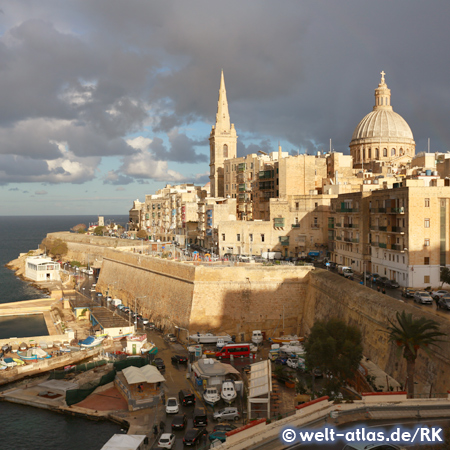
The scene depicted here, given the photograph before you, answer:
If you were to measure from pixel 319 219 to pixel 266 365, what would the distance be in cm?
2625

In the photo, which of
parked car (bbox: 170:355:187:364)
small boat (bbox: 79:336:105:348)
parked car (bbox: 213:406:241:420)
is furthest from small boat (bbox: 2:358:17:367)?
parked car (bbox: 213:406:241:420)

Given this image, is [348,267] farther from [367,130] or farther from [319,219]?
[367,130]

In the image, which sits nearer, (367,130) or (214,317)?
(214,317)

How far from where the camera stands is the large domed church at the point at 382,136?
216ft

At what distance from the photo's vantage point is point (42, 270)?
69.3 m

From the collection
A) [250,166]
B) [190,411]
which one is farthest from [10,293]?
[190,411]

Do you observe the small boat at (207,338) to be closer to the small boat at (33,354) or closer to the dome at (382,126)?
the small boat at (33,354)

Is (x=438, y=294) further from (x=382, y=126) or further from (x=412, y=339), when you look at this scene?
(x=382, y=126)

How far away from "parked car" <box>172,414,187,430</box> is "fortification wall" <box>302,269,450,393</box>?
9762 millimetres

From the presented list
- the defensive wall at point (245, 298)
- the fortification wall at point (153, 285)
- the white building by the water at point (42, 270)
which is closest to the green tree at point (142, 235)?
the white building by the water at point (42, 270)

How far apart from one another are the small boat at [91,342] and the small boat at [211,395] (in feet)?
43.1

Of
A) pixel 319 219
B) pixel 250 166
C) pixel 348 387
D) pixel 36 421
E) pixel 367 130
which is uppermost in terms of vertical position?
pixel 367 130

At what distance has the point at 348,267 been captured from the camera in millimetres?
40406

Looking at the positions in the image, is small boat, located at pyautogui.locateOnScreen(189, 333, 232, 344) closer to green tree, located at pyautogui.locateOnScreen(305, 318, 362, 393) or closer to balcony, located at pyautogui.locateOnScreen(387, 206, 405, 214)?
green tree, located at pyautogui.locateOnScreen(305, 318, 362, 393)
